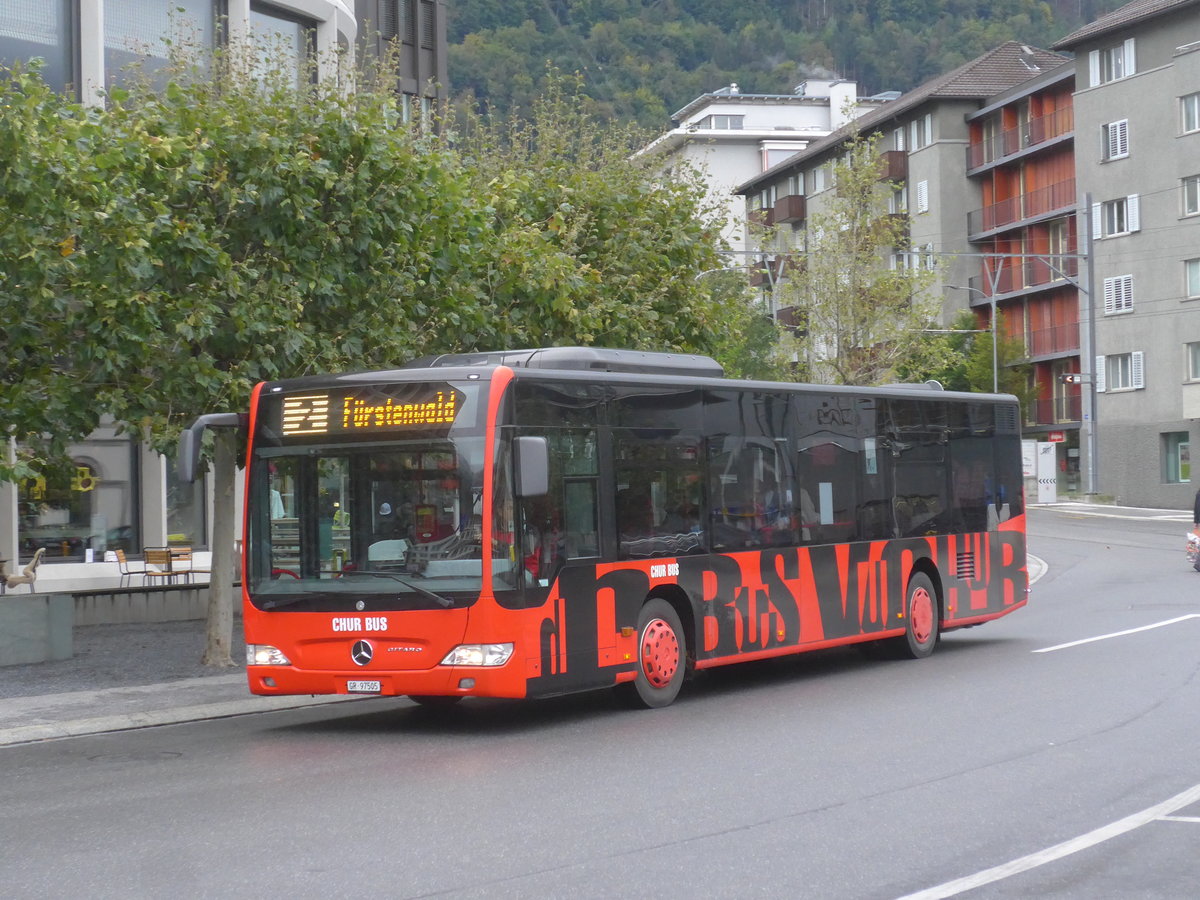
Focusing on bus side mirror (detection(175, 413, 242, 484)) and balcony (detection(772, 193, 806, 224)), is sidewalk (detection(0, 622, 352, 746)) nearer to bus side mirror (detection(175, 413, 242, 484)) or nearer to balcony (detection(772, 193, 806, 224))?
bus side mirror (detection(175, 413, 242, 484))

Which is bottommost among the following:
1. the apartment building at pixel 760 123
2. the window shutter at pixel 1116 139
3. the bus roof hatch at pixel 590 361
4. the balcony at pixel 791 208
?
the bus roof hatch at pixel 590 361

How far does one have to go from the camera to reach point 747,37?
527ft

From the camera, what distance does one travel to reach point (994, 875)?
7141 mm

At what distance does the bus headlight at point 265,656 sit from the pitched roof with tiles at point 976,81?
6428 cm

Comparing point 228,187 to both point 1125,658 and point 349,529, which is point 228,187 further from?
point 1125,658

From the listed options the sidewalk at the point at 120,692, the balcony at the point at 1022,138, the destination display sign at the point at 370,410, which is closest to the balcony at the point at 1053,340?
the balcony at the point at 1022,138

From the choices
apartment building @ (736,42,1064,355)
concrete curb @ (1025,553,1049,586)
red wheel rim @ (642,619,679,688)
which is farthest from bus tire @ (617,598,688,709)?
apartment building @ (736,42,1064,355)

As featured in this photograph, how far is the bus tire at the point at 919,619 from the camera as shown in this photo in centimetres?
1788

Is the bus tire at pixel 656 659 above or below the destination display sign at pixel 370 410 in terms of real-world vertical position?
below

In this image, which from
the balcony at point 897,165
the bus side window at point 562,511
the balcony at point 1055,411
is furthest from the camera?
the balcony at point 897,165

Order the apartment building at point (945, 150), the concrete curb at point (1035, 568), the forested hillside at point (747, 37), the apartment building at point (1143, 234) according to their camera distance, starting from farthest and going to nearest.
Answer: the forested hillside at point (747, 37) → the apartment building at point (945, 150) → the apartment building at point (1143, 234) → the concrete curb at point (1035, 568)

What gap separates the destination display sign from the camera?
1264 cm

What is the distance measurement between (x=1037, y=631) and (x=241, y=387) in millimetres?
10046

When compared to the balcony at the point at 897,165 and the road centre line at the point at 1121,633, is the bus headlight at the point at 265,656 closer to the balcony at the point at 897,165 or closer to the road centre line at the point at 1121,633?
the road centre line at the point at 1121,633
